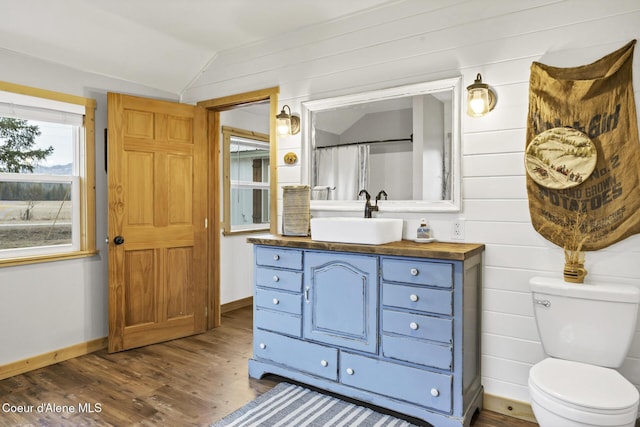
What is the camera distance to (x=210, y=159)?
3.81 metres

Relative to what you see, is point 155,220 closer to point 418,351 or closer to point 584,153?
point 418,351

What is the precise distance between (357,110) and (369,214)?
29.5 inches

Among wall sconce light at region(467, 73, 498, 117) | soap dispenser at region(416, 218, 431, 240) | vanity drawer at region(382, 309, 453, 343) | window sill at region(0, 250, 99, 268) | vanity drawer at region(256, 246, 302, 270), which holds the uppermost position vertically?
wall sconce light at region(467, 73, 498, 117)

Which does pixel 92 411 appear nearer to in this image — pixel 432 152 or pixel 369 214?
pixel 369 214

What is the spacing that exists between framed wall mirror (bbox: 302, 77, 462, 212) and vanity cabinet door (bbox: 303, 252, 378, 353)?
0.56 m

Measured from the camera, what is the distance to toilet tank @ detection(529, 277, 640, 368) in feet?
6.16

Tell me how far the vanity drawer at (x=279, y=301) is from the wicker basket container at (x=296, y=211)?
446 millimetres

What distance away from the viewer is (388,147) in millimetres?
2732

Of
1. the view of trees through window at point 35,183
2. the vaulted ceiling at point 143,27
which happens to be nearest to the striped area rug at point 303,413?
the view of trees through window at point 35,183

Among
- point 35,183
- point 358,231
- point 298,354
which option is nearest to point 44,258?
point 35,183

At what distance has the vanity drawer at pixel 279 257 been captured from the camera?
257cm

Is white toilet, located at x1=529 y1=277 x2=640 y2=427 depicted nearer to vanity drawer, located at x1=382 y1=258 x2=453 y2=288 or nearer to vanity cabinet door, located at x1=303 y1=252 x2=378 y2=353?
vanity drawer, located at x1=382 y1=258 x2=453 y2=288

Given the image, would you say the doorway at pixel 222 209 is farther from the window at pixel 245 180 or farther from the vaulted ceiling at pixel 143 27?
the vaulted ceiling at pixel 143 27

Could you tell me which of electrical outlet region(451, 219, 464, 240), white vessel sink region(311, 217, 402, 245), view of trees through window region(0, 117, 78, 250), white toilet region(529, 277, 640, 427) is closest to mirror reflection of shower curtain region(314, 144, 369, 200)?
white vessel sink region(311, 217, 402, 245)
